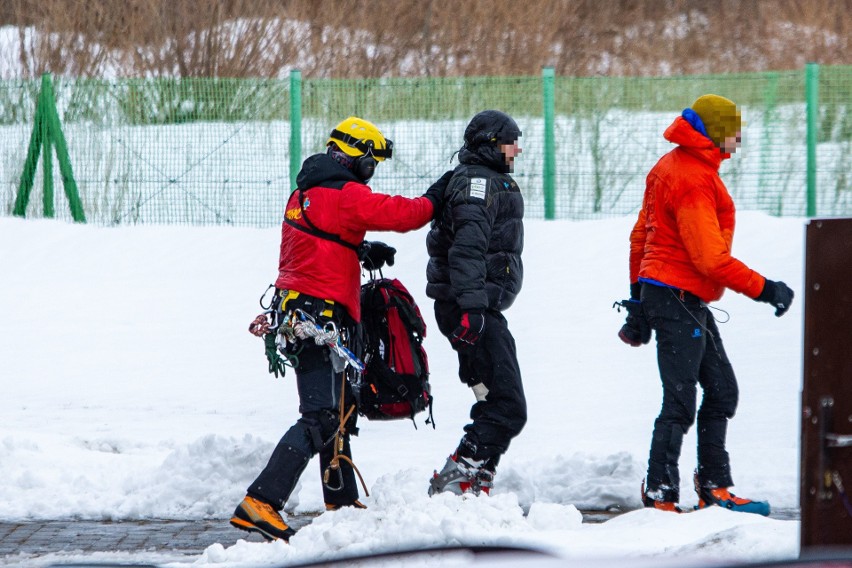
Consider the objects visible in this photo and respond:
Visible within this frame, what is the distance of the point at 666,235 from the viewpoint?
5574mm

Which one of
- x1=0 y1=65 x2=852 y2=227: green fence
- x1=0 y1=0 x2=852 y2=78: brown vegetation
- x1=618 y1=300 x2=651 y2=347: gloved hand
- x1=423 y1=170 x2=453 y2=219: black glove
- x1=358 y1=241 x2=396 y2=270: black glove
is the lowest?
x1=618 y1=300 x2=651 y2=347: gloved hand

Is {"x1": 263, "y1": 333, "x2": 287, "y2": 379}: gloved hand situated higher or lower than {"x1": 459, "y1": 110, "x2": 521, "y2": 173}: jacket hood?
lower

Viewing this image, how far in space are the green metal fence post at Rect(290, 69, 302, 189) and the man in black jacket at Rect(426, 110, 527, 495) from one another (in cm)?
917

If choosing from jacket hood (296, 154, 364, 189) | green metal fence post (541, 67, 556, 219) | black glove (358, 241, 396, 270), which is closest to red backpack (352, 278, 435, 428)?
black glove (358, 241, 396, 270)

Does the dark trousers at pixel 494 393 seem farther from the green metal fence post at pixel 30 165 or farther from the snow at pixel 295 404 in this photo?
the green metal fence post at pixel 30 165

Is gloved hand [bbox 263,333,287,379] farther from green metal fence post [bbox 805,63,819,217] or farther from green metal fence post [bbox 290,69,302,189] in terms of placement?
green metal fence post [bbox 805,63,819,217]

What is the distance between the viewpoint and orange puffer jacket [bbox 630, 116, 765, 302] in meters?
5.38

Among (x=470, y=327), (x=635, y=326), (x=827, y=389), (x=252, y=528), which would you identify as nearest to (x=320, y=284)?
(x=470, y=327)

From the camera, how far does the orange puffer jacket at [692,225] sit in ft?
17.6

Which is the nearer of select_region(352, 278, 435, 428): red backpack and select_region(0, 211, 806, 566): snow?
select_region(0, 211, 806, 566): snow

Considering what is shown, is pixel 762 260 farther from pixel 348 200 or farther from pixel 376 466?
pixel 348 200

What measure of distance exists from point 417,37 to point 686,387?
61.6ft

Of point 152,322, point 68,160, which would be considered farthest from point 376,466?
point 68,160

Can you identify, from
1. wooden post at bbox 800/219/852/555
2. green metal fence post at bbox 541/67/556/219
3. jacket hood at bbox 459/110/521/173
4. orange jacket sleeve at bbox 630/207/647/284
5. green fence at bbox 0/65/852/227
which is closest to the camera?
wooden post at bbox 800/219/852/555
